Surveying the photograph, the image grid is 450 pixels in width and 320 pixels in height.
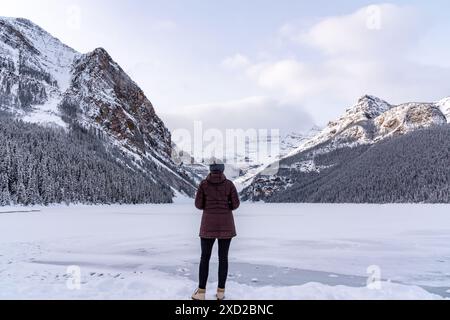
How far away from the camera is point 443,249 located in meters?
17.7

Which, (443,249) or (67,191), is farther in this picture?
(67,191)

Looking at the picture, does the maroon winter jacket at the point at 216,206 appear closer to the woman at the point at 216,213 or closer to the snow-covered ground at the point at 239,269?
the woman at the point at 216,213

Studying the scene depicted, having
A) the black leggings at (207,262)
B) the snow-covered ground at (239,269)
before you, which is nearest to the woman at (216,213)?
the black leggings at (207,262)

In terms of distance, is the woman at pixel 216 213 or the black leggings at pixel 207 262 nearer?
the black leggings at pixel 207 262

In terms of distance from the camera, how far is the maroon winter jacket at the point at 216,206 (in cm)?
946

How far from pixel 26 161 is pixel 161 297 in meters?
99.1

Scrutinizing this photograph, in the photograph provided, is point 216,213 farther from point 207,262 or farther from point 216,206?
point 207,262

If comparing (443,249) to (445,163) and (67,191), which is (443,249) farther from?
(445,163)

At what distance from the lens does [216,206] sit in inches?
376

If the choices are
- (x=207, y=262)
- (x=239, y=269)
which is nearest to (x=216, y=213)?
(x=207, y=262)

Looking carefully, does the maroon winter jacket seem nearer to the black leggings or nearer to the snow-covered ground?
the black leggings

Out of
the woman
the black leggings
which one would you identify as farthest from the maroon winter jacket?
the black leggings
